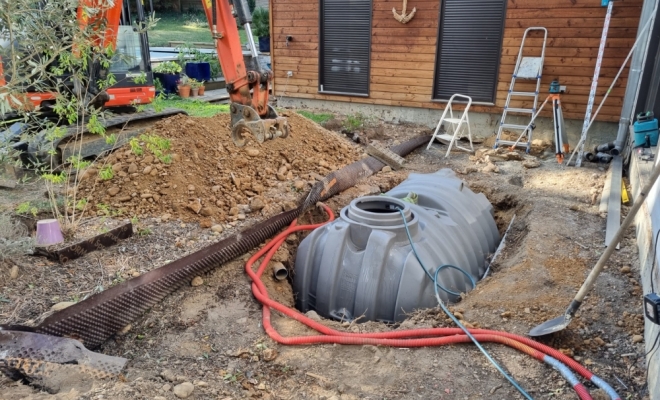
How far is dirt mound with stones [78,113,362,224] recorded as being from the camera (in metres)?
4.72

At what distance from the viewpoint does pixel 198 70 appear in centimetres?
1502

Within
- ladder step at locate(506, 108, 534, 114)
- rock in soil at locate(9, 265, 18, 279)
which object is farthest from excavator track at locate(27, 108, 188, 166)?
ladder step at locate(506, 108, 534, 114)

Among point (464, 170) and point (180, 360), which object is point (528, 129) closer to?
point (464, 170)

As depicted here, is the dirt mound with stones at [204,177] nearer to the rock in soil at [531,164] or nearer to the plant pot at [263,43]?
the rock in soil at [531,164]

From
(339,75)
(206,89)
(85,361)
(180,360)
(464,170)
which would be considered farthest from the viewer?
(206,89)

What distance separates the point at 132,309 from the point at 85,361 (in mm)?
677

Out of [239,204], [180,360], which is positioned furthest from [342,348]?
[239,204]

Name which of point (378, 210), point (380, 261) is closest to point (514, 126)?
point (378, 210)

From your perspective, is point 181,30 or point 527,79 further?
point 181,30

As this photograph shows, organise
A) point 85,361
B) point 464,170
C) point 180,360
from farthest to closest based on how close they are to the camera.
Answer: point 464,170 → point 180,360 → point 85,361

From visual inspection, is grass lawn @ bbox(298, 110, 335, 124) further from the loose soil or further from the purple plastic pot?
the purple plastic pot

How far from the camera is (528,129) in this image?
8148mm

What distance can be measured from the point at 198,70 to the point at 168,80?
1.74 meters

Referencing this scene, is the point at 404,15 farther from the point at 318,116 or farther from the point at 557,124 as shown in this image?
the point at 557,124
